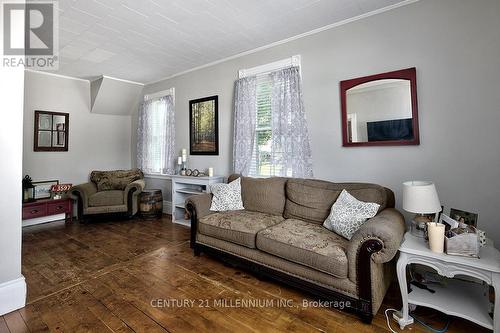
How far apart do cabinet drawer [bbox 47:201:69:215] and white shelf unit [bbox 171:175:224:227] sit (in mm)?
1949

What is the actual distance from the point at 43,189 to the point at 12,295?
3.17 m

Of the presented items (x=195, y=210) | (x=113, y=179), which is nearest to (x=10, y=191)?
(x=195, y=210)

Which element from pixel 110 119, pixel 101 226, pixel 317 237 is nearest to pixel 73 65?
pixel 110 119

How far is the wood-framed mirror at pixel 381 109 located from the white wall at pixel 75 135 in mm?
4607

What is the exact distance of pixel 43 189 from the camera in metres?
4.43

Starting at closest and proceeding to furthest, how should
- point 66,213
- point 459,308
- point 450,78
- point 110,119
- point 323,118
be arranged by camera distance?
point 459,308 → point 450,78 → point 323,118 → point 66,213 → point 110,119

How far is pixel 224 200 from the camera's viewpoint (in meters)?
3.12

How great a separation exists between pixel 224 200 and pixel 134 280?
1.28 metres

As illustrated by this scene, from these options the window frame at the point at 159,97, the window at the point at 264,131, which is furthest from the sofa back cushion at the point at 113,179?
the window at the point at 264,131

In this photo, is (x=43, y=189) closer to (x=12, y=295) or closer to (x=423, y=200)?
(x=12, y=295)

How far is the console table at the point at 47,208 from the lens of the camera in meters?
4.00

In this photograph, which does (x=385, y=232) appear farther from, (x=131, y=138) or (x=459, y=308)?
(x=131, y=138)

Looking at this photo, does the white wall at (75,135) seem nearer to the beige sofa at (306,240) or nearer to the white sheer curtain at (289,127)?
the beige sofa at (306,240)

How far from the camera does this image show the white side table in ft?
4.95
